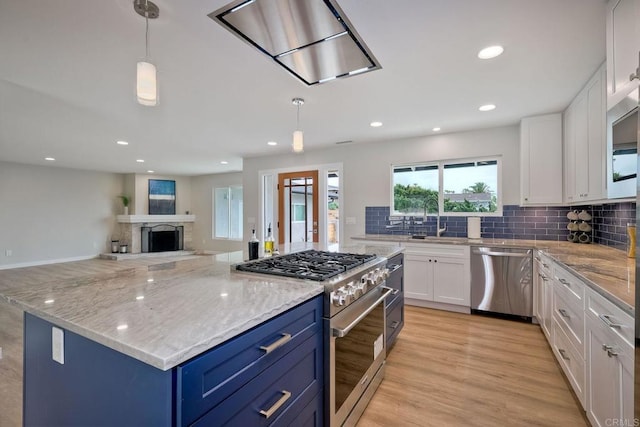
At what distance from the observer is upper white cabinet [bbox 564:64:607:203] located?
2.26 m

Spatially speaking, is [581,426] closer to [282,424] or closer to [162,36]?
[282,424]

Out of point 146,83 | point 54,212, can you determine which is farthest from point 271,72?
point 54,212

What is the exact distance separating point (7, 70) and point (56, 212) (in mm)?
6680

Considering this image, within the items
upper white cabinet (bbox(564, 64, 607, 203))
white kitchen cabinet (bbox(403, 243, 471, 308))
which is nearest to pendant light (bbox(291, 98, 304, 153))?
white kitchen cabinet (bbox(403, 243, 471, 308))

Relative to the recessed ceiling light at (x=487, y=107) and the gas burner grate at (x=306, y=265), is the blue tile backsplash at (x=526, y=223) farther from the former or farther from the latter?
the gas burner grate at (x=306, y=265)

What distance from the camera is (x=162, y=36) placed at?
1.86 metres

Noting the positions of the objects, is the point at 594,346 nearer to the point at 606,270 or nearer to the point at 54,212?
the point at 606,270

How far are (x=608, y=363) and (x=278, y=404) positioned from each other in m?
1.54

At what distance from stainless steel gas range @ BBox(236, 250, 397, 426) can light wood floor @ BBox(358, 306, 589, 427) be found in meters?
0.22

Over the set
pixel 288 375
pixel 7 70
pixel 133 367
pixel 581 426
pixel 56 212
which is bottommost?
pixel 581 426

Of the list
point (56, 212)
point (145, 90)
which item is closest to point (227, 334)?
point (145, 90)

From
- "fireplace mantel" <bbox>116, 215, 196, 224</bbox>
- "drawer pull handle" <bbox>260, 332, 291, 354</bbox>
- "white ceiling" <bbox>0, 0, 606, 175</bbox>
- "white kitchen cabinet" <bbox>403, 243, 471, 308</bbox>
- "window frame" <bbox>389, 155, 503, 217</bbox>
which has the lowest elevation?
"white kitchen cabinet" <bbox>403, 243, 471, 308</bbox>

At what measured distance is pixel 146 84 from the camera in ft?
4.81

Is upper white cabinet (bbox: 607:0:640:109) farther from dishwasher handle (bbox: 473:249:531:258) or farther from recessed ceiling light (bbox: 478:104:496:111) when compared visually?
dishwasher handle (bbox: 473:249:531:258)
